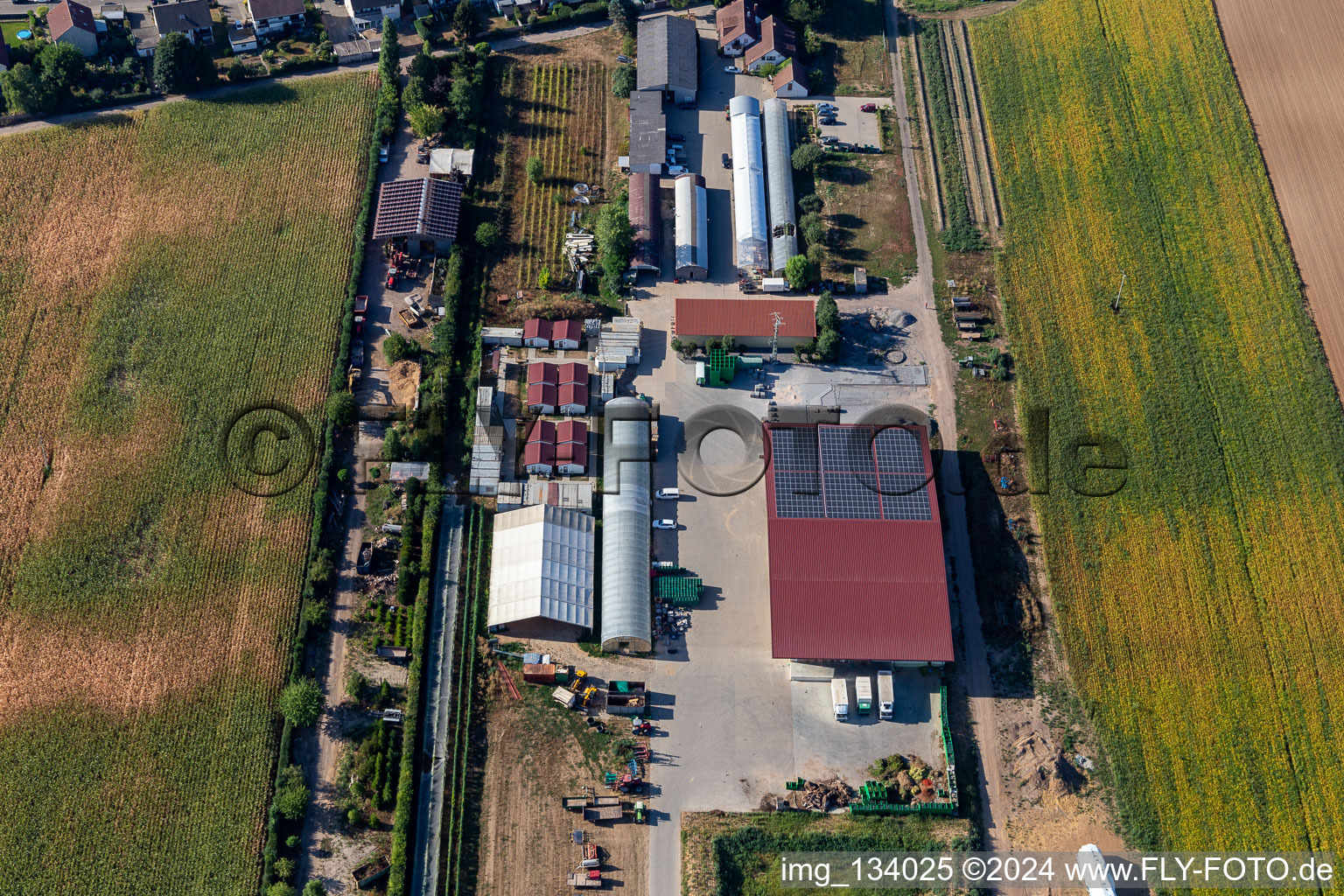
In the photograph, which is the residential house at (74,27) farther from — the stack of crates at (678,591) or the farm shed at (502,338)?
the stack of crates at (678,591)

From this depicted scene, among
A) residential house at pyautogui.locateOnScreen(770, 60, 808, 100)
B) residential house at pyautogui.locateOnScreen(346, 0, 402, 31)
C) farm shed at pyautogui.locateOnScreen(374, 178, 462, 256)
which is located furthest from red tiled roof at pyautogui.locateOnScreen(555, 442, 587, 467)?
residential house at pyautogui.locateOnScreen(346, 0, 402, 31)

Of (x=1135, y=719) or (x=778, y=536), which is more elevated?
(x=778, y=536)

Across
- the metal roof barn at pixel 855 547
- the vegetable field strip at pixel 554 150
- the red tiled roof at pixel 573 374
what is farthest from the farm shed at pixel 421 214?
the metal roof barn at pixel 855 547

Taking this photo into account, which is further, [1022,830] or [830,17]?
[830,17]

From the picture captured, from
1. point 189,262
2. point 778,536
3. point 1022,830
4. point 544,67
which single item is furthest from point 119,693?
point 544,67

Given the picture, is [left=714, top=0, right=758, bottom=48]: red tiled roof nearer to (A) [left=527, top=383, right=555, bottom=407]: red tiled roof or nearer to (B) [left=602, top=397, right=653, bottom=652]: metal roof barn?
(B) [left=602, top=397, right=653, bottom=652]: metal roof barn

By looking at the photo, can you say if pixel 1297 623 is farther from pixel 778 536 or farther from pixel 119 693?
pixel 119 693

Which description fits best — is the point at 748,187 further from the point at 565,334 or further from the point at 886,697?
the point at 886,697
